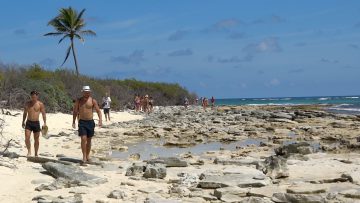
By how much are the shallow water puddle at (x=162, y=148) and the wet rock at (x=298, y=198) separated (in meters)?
6.22

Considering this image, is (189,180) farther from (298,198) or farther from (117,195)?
(298,198)

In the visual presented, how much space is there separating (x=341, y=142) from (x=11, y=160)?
1080 centimetres

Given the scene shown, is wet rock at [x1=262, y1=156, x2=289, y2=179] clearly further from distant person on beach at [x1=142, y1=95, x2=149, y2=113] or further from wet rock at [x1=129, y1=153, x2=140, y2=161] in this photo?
distant person on beach at [x1=142, y1=95, x2=149, y2=113]

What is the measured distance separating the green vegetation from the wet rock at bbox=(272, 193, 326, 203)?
1280 centimetres

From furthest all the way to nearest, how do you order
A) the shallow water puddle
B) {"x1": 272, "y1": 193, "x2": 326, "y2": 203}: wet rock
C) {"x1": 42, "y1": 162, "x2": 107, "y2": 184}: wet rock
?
the shallow water puddle → {"x1": 42, "y1": 162, "x2": 107, "y2": 184}: wet rock → {"x1": 272, "y1": 193, "x2": 326, "y2": 203}: wet rock

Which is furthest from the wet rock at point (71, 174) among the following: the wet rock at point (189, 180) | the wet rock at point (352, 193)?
the wet rock at point (352, 193)

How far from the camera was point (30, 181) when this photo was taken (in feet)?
26.3

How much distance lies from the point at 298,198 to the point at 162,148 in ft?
29.2

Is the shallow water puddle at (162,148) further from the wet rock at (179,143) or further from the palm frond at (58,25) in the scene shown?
the palm frond at (58,25)

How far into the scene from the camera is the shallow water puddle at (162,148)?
13720 mm

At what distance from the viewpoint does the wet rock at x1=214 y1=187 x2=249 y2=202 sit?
7211 millimetres

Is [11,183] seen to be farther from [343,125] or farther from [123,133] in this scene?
[343,125]

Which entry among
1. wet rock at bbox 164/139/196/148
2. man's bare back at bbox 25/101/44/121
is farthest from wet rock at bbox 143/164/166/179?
wet rock at bbox 164/139/196/148

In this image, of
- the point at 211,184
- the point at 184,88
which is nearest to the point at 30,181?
the point at 211,184
